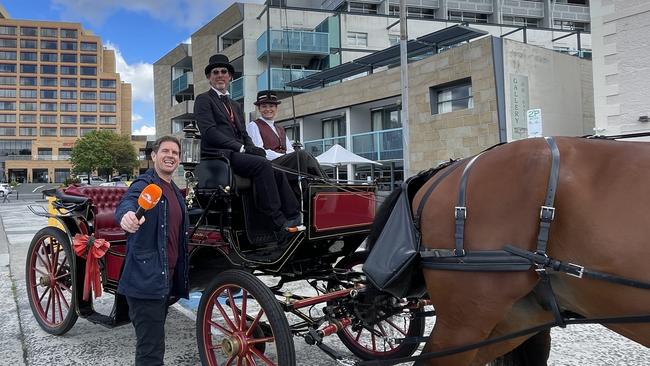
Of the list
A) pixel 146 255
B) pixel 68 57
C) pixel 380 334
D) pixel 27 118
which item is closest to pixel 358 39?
pixel 380 334

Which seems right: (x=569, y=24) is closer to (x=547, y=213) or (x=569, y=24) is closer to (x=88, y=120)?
(x=547, y=213)

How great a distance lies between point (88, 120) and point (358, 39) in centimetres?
10102

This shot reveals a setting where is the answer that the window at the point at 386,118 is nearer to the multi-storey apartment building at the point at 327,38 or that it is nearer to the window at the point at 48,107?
the multi-storey apartment building at the point at 327,38

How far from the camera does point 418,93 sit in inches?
755

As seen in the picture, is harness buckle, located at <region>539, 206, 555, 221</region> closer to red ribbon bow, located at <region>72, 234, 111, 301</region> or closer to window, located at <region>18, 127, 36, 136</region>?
red ribbon bow, located at <region>72, 234, 111, 301</region>

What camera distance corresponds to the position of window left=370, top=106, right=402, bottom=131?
22609 mm

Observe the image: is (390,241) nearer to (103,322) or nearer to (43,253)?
(103,322)

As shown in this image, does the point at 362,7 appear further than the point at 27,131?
No

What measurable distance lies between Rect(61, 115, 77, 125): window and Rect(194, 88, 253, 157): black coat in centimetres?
12290

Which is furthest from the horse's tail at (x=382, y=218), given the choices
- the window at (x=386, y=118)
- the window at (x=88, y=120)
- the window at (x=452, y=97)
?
the window at (x=88, y=120)

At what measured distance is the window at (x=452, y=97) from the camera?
17.6m

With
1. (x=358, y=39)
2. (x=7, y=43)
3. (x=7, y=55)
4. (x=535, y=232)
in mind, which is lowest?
(x=535, y=232)

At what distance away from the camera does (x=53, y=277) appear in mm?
4703

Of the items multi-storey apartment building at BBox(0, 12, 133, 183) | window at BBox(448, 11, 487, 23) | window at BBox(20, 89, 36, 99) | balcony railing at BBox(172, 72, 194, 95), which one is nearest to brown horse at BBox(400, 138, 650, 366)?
balcony railing at BBox(172, 72, 194, 95)
